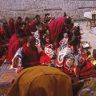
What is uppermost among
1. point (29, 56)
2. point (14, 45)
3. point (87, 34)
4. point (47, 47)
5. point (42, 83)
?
point (42, 83)

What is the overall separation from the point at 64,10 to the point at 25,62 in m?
6.62

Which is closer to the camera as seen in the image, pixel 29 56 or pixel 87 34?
pixel 29 56

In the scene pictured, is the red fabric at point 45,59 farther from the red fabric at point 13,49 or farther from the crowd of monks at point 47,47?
the red fabric at point 13,49

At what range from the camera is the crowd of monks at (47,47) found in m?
5.53

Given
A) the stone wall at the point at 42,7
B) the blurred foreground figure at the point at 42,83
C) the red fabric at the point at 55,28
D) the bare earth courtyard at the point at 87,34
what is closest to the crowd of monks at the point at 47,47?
the red fabric at the point at 55,28

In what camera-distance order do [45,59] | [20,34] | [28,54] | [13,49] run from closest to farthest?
[28,54]
[45,59]
[13,49]
[20,34]

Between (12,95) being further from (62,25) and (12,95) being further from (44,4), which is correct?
(44,4)

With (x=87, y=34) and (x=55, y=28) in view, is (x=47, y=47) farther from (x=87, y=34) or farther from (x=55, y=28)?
(x=87, y=34)

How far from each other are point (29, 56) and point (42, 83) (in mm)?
2749

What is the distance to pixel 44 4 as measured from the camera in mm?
11938

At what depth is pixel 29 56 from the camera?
18.5 ft

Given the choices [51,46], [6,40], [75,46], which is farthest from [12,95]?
[6,40]

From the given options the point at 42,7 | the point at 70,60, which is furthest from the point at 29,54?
the point at 42,7

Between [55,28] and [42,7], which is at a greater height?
[55,28]
